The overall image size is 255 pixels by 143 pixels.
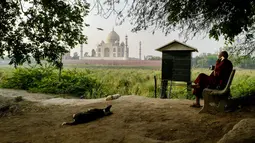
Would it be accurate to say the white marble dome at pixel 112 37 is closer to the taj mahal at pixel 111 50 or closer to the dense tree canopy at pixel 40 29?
the taj mahal at pixel 111 50

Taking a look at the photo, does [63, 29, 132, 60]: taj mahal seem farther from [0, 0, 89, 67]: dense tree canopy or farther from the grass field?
[0, 0, 89, 67]: dense tree canopy

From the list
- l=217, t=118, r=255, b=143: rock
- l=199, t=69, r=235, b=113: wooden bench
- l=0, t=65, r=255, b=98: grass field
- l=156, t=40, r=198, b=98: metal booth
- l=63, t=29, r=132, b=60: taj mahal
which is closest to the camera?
l=217, t=118, r=255, b=143: rock

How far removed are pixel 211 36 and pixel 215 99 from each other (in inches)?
70.6

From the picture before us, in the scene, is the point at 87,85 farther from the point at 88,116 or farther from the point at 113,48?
the point at 113,48

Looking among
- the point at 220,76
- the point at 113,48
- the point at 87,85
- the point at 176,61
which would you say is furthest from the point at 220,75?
the point at 113,48

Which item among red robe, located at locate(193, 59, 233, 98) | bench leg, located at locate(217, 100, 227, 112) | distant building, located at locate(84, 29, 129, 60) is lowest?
bench leg, located at locate(217, 100, 227, 112)

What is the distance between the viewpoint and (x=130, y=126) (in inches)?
243

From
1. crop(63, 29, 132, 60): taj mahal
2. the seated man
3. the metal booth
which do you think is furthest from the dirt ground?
crop(63, 29, 132, 60): taj mahal

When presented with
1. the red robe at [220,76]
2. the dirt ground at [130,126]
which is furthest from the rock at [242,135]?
the red robe at [220,76]

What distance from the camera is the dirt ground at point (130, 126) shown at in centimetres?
520

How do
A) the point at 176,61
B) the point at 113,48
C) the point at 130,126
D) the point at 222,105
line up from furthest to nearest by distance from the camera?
1. the point at 113,48
2. the point at 176,61
3. the point at 222,105
4. the point at 130,126

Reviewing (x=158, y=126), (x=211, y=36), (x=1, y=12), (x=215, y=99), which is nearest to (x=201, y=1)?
(x=211, y=36)

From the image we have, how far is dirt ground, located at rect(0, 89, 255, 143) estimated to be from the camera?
5.20 m

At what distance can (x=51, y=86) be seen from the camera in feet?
47.1
